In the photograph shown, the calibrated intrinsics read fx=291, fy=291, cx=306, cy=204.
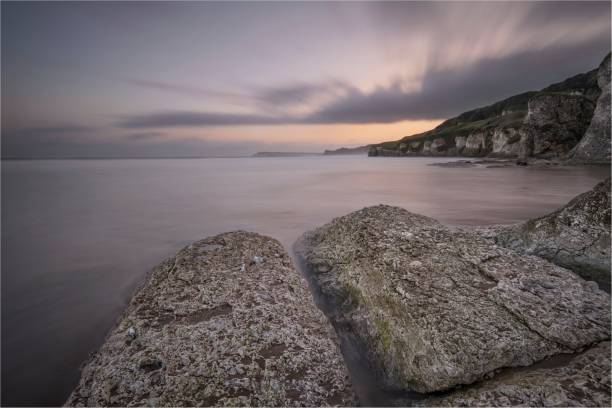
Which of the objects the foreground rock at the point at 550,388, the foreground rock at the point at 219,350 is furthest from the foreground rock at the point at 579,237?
the foreground rock at the point at 219,350

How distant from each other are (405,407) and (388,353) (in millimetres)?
522

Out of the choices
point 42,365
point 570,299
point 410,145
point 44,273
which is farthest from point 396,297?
point 410,145

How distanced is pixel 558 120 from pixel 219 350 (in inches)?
2217

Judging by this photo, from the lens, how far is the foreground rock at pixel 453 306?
290 cm

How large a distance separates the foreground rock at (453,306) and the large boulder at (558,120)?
170ft

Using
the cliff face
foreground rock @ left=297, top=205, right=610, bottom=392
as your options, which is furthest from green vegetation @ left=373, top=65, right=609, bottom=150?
foreground rock @ left=297, top=205, right=610, bottom=392

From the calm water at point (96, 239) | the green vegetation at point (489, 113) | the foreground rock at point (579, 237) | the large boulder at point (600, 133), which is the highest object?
the green vegetation at point (489, 113)

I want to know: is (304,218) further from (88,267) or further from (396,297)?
(396,297)

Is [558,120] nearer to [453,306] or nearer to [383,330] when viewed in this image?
[453,306]

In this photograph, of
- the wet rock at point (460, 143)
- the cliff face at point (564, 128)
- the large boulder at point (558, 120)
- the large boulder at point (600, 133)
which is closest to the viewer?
the large boulder at point (600, 133)

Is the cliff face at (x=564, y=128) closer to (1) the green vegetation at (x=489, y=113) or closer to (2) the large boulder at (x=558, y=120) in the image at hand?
(2) the large boulder at (x=558, y=120)

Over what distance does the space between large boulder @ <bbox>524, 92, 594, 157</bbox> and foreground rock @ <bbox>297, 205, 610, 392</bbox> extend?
51.7 m

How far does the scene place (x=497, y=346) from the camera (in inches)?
114

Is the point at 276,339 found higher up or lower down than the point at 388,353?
higher up
